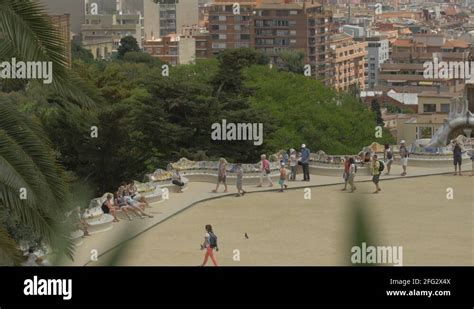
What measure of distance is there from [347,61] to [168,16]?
88.9 feet

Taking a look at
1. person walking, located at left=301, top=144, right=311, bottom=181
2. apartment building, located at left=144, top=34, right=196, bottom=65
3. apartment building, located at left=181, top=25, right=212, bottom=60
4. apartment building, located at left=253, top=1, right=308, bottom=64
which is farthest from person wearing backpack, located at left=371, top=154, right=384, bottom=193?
apartment building, located at left=253, top=1, right=308, bottom=64

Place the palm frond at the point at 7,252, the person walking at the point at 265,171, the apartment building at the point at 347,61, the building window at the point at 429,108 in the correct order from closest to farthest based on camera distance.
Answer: the palm frond at the point at 7,252
the person walking at the point at 265,171
the building window at the point at 429,108
the apartment building at the point at 347,61

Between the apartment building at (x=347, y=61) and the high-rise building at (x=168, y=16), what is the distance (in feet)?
66.2

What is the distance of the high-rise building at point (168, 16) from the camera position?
15112 cm

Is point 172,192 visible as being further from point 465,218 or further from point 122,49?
point 122,49

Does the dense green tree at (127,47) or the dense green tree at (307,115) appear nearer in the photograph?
the dense green tree at (307,115)

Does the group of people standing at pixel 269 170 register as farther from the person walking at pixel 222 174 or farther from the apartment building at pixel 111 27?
the apartment building at pixel 111 27

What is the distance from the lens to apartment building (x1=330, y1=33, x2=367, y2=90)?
133 meters

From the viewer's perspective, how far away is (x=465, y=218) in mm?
16859

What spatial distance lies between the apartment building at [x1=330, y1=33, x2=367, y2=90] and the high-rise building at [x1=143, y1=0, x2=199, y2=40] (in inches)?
794

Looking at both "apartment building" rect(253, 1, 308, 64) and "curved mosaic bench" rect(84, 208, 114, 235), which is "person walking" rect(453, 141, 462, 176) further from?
"apartment building" rect(253, 1, 308, 64)

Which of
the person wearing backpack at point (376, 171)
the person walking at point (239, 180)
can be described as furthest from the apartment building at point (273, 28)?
the person wearing backpack at point (376, 171)

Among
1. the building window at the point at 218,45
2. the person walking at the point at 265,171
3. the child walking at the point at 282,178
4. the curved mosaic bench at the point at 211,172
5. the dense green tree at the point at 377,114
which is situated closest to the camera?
the child walking at the point at 282,178
